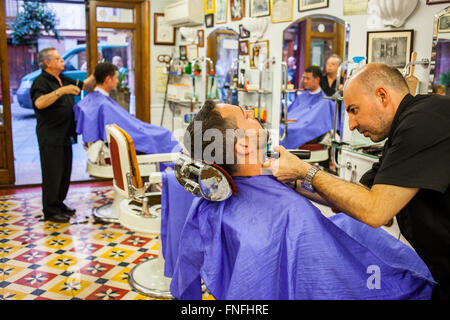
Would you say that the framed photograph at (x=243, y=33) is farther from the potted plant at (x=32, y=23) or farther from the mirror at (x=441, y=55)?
the potted plant at (x=32, y=23)

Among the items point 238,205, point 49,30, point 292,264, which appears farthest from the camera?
point 49,30

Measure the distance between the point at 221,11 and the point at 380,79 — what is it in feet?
9.55

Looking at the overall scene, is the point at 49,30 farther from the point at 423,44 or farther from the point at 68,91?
the point at 423,44

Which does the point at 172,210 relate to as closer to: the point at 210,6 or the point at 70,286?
the point at 70,286

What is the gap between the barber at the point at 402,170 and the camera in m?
1.17

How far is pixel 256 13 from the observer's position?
343 cm

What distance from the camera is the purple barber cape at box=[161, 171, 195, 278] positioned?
1983 mm

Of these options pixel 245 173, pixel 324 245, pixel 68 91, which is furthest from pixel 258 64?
pixel 324 245

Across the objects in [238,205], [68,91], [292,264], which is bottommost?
[292,264]

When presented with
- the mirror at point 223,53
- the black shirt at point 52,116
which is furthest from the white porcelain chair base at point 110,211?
the mirror at point 223,53

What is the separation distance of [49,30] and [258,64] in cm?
488

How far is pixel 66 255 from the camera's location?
118 inches

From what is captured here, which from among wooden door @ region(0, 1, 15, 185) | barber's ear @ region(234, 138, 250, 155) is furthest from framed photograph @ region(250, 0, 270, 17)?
wooden door @ region(0, 1, 15, 185)

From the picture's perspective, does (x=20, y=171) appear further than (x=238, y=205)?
Yes
